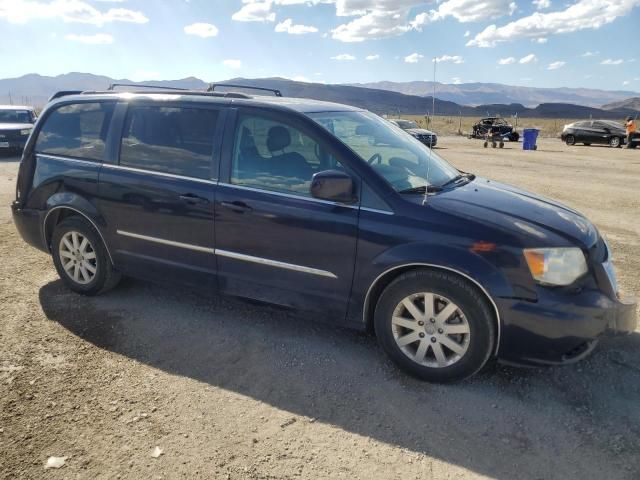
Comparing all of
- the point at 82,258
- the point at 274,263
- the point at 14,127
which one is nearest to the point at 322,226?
the point at 274,263

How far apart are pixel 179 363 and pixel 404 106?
7354 inches

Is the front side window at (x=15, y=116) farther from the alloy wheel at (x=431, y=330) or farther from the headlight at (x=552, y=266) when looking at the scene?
the headlight at (x=552, y=266)

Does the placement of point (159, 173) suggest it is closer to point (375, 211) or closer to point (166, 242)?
point (166, 242)

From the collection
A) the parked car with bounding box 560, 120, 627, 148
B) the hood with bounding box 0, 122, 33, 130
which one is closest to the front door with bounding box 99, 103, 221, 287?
the hood with bounding box 0, 122, 33, 130

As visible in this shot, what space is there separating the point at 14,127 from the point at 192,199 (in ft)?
52.3

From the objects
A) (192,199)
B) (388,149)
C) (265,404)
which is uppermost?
(388,149)

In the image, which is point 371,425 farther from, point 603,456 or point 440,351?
point 603,456

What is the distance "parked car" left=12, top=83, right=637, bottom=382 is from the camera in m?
3.01

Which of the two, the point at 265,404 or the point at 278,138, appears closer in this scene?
the point at 265,404

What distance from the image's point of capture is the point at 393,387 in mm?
3221

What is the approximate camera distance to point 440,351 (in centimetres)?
321

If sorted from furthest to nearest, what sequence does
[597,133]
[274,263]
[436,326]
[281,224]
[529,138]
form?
1. [597,133]
2. [529,138]
3. [274,263]
4. [281,224]
5. [436,326]

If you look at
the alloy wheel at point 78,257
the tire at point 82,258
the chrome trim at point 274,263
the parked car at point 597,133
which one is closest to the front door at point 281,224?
the chrome trim at point 274,263

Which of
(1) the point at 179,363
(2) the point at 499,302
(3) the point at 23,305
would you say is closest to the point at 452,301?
(2) the point at 499,302
